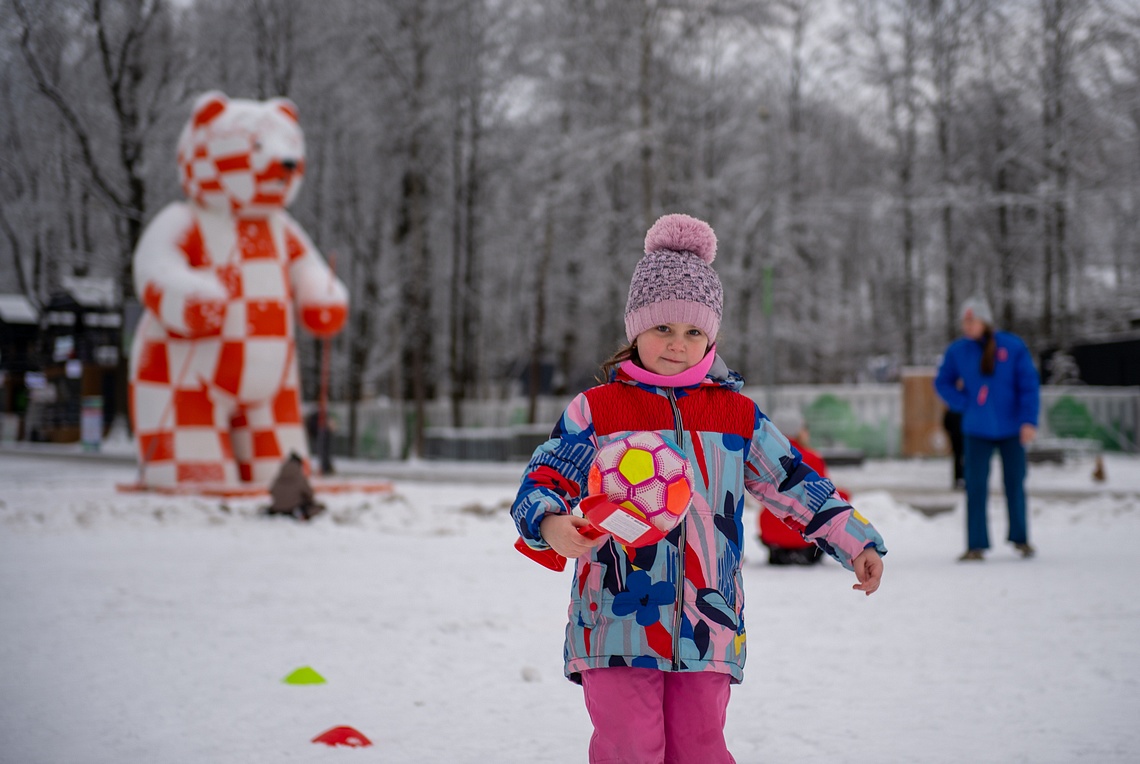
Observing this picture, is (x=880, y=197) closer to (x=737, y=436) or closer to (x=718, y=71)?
(x=718, y=71)

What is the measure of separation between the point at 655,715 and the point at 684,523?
0.41 m

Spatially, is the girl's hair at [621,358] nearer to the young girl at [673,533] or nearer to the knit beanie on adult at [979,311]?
the young girl at [673,533]

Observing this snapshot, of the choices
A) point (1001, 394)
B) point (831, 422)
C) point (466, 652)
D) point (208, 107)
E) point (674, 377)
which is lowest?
point (466, 652)

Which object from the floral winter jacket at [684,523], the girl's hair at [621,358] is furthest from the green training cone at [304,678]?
the girl's hair at [621,358]

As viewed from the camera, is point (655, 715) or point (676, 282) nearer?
point (655, 715)

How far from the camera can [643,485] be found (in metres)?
2.03

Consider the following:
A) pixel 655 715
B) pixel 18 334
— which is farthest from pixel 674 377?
pixel 18 334

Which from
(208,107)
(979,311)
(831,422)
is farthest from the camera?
(831,422)

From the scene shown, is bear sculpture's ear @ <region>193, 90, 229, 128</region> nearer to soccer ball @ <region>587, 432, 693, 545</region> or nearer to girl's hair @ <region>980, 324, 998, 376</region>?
girl's hair @ <region>980, 324, 998, 376</region>

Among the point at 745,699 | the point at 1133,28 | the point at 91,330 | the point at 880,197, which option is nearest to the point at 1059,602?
the point at 745,699

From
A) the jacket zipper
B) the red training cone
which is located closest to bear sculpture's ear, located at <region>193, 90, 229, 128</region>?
the red training cone

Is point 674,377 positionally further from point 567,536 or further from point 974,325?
point 974,325

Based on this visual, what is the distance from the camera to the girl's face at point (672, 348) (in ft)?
7.80

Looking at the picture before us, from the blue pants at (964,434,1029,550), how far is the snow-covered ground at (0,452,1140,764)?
0.25 metres
